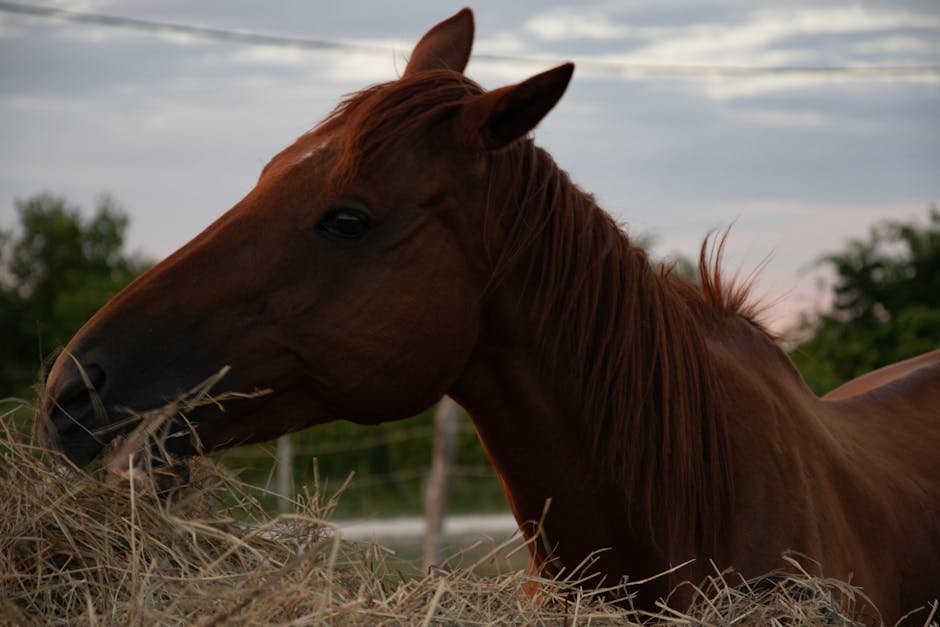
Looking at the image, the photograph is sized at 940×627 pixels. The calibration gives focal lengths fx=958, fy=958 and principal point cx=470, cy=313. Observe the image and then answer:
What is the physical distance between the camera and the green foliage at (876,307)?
8.84m

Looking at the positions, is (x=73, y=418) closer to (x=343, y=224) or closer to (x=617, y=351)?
(x=343, y=224)

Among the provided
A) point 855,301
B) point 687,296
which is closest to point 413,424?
point 855,301

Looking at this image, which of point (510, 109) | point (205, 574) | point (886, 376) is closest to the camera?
point (205, 574)

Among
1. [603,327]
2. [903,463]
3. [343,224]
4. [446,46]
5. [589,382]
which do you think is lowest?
[903,463]

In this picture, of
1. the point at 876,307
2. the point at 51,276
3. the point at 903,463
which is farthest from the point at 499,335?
the point at 51,276

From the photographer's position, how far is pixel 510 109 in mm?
2334

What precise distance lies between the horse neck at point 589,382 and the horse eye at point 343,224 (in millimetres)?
331

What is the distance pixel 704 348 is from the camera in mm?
2580

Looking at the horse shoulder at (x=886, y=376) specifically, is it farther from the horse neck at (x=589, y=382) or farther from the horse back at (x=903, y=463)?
the horse neck at (x=589, y=382)

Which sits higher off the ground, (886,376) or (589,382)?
(589,382)

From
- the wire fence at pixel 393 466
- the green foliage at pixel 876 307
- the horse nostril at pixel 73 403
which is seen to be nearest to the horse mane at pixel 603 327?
the horse nostril at pixel 73 403

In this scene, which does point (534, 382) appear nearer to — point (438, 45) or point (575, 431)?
point (575, 431)

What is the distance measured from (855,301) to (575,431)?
323 inches

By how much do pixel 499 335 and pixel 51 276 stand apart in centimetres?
1657
